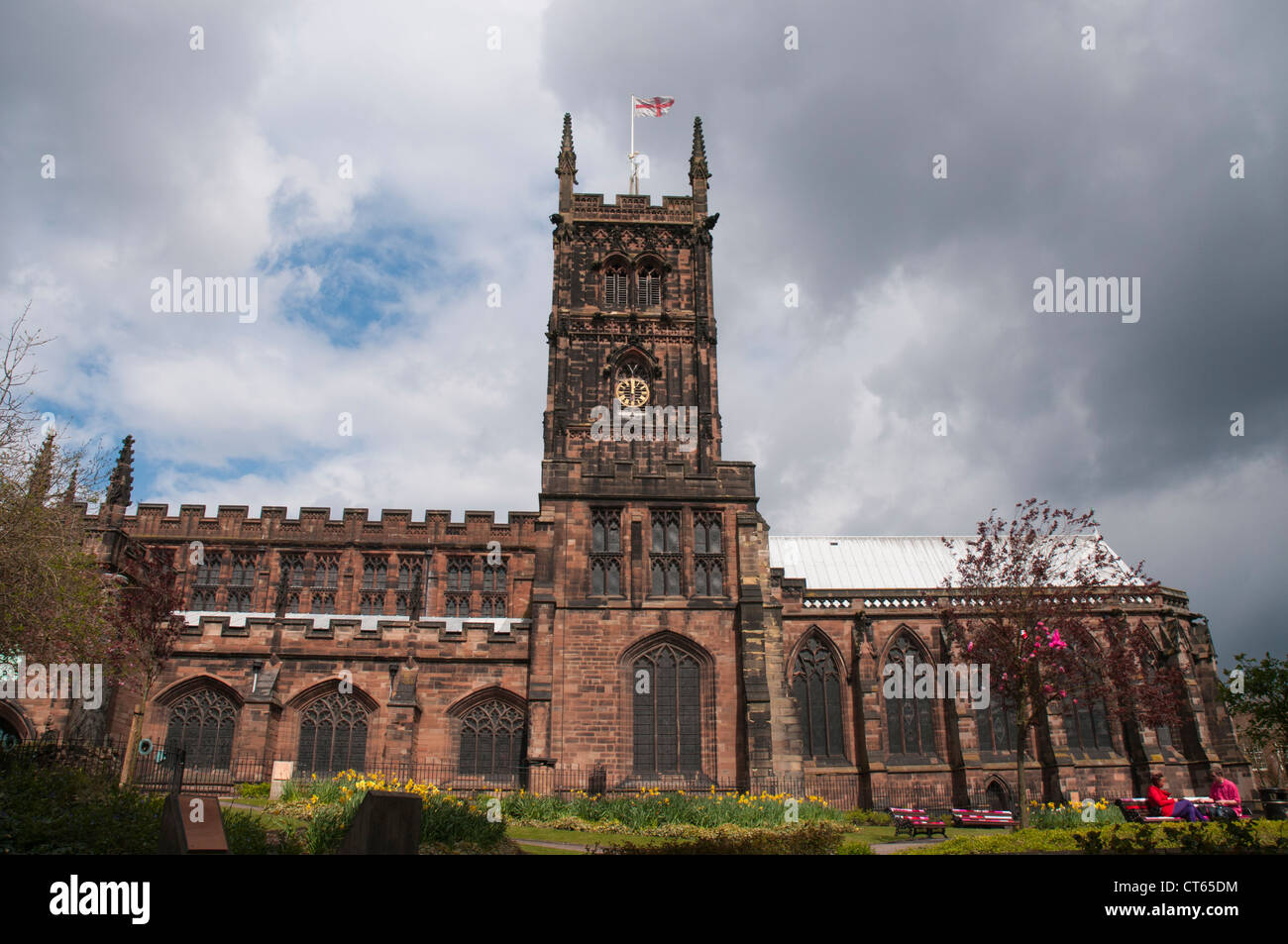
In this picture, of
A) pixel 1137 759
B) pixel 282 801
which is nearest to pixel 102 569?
pixel 282 801

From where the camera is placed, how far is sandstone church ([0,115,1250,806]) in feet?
82.4

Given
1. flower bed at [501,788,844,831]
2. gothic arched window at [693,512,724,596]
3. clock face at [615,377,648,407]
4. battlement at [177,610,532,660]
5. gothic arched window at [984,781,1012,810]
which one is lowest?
gothic arched window at [984,781,1012,810]

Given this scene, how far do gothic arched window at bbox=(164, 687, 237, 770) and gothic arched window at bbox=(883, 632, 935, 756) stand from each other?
22.1 metres

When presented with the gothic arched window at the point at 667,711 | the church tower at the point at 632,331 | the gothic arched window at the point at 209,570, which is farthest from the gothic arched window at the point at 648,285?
the gothic arched window at the point at 209,570

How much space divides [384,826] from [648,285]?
33.2m

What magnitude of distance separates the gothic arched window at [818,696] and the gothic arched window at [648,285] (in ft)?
55.2

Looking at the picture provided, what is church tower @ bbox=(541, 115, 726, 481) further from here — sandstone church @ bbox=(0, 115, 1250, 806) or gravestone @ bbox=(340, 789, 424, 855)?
gravestone @ bbox=(340, 789, 424, 855)

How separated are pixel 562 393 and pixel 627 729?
16.3m

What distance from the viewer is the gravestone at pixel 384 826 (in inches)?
317

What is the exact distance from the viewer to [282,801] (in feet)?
65.2

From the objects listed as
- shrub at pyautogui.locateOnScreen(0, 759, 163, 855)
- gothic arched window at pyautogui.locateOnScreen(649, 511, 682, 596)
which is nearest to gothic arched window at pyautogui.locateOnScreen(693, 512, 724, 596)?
gothic arched window at pyautogui.locateOnScreen(649, 511, 682, 596)

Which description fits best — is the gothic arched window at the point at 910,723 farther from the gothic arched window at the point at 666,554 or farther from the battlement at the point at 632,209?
the battlement at the point at 632,209
